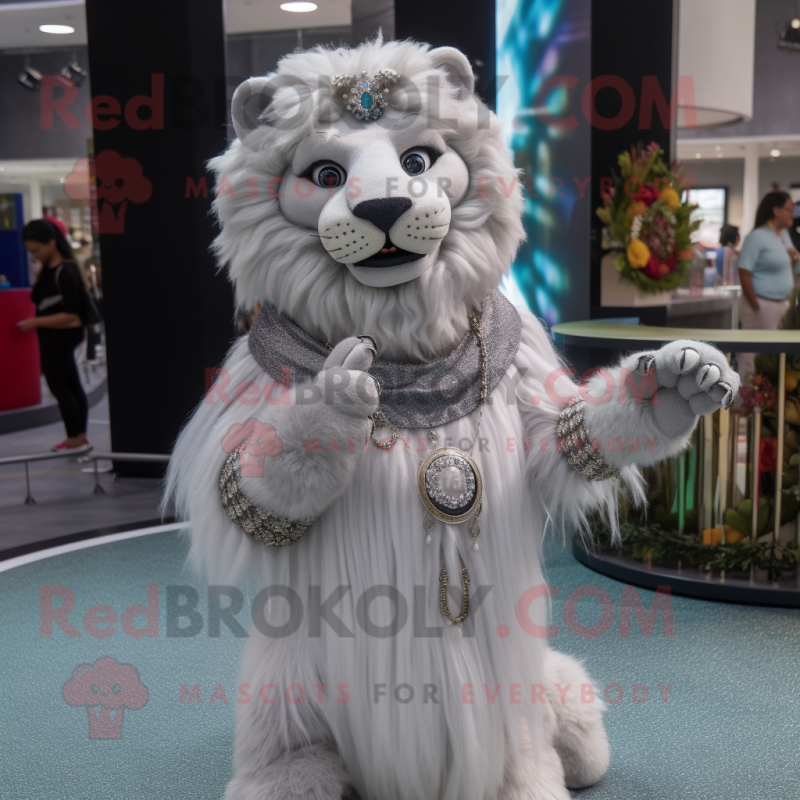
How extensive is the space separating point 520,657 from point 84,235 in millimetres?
10805

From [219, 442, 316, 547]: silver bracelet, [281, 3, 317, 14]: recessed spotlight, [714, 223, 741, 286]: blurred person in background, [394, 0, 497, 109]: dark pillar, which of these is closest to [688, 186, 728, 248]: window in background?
[714, 223, 741, 286]: blurred person in background

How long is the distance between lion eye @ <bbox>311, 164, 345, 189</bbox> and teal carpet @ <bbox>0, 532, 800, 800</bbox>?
992 millimetres

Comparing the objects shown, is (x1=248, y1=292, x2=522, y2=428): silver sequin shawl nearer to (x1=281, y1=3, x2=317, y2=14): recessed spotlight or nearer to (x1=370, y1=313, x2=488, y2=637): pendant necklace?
(x1=370, y1=313, x2=488, y2=637): pendant necklace

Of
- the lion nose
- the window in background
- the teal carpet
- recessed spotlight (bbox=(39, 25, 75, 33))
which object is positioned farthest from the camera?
the window in background

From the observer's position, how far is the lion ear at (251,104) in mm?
1492

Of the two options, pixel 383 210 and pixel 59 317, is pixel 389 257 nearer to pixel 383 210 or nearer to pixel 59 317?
pixel 383 210

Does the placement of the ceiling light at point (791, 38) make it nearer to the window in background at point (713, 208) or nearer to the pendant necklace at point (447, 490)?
the window in background at point (713, 208)

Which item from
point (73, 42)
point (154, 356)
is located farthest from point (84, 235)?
point (154, 356)

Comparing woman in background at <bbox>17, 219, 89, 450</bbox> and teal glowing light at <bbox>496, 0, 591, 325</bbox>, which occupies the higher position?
teal glowing light at <bbox>496, 0, 591, 325</bbox>

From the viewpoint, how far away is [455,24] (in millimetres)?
4066

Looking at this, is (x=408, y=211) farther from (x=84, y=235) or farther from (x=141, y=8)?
(x=84, y=235)

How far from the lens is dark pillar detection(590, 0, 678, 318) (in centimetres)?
394

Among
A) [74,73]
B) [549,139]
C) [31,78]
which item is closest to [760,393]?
[549,139]

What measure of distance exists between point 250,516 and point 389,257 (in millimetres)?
466
